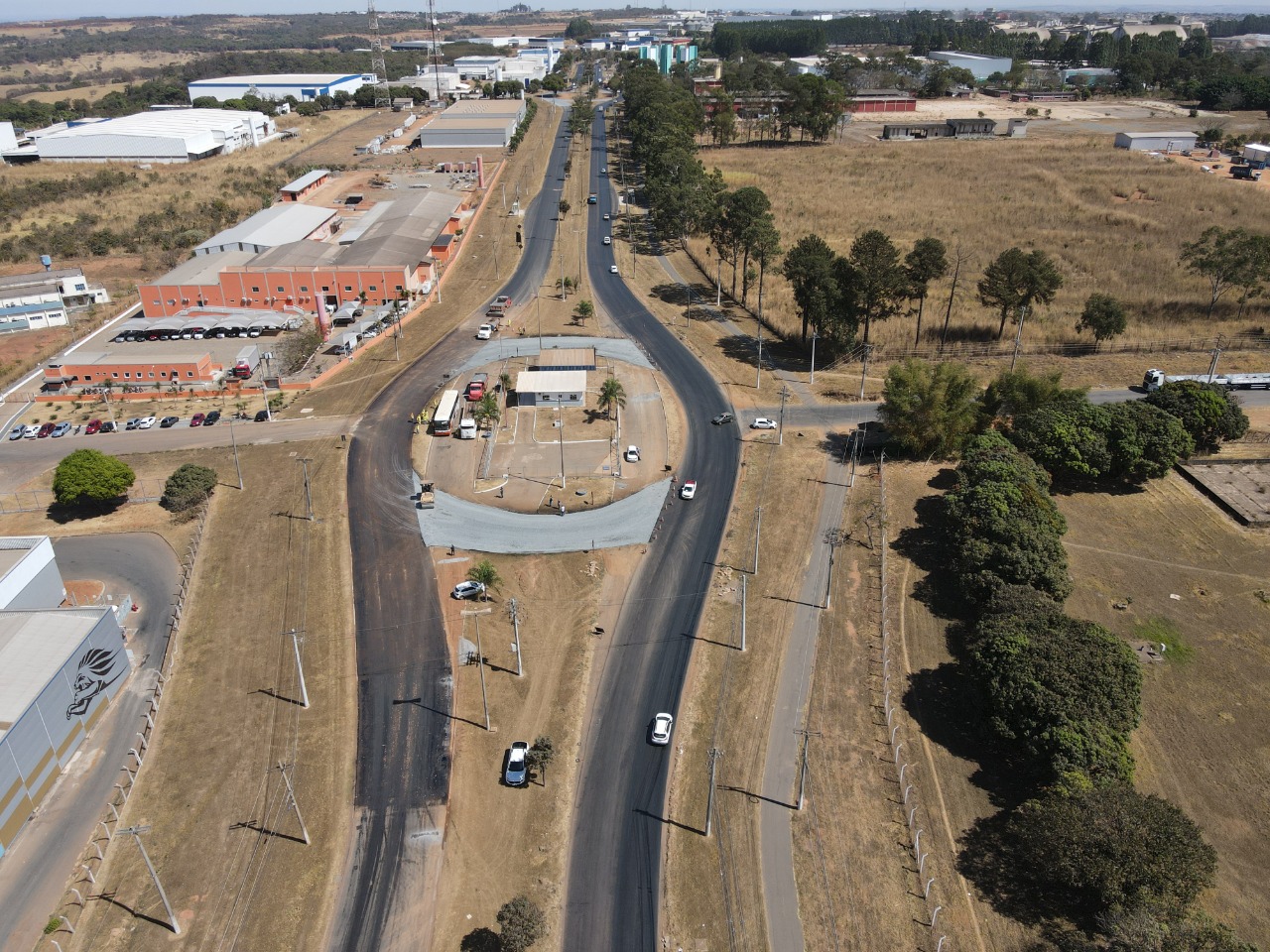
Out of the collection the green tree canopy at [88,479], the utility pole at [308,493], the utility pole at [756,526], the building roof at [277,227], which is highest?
the building roof at [277,227]

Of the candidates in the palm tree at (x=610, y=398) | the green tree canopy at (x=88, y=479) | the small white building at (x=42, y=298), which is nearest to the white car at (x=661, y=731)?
the palm tree at (x=610, y=398)

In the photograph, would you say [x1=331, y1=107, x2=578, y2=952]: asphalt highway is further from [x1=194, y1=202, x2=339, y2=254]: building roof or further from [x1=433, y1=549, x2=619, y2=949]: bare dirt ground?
[x1=194, y1=202, x2=339, y2=254]: building roof

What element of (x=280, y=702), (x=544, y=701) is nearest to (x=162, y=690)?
(x=280, y=702)

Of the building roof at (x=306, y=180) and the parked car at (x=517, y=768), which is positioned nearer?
the parked car at (x=517, y=768)

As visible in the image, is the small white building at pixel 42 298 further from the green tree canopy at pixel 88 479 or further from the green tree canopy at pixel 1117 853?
the green tree canopy at pixel 1117 853

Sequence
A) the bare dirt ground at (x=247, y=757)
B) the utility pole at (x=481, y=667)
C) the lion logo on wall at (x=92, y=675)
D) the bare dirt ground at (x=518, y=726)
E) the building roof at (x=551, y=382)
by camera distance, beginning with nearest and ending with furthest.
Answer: the bare dirt ground at (x=247, y=757) → the bare dirt ground at (x=518, y=726) → the lion logo on wall at (x=92, y=675) → the utility pole at (x=481, y=667) → the building roof at (x=551, y=382)

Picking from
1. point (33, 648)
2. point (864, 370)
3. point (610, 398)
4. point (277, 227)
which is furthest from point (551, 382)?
point (277, 227)

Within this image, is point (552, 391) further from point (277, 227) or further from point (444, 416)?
point (277, 227)

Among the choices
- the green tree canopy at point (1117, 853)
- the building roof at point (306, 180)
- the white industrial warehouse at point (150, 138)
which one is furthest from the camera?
the white industrial warehouse at point (150, 138)
